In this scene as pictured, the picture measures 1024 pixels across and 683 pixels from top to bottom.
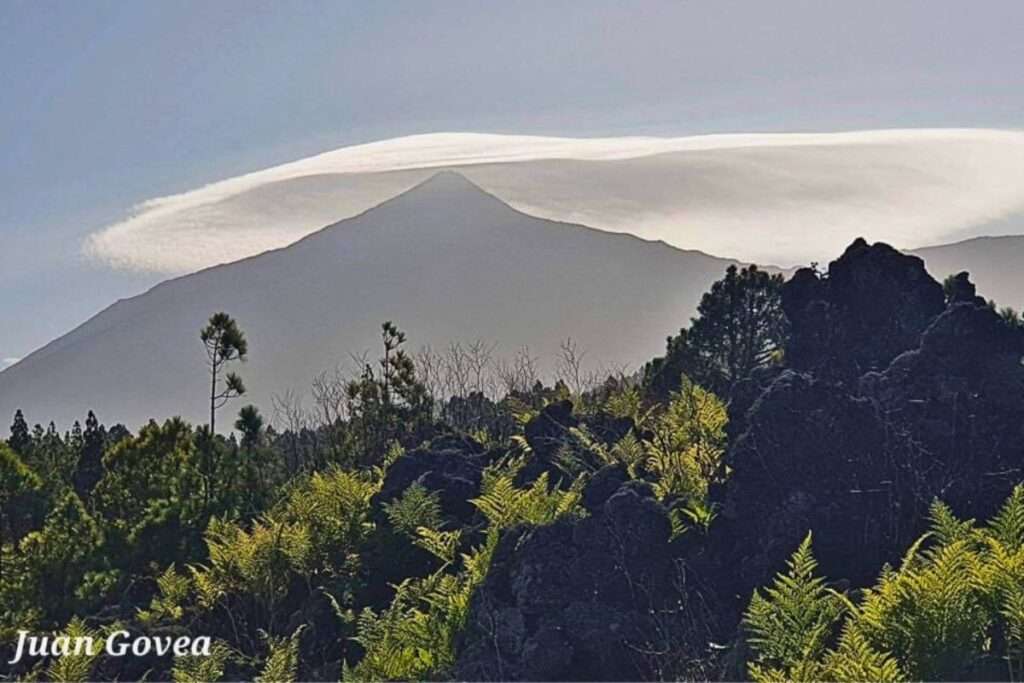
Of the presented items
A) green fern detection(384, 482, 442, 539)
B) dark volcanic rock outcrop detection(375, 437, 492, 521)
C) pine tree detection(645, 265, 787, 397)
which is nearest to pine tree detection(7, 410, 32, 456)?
pine tree detection(645, 265, 787, 397)

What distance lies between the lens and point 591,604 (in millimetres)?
9305

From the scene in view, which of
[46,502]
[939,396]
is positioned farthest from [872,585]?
[46,502]

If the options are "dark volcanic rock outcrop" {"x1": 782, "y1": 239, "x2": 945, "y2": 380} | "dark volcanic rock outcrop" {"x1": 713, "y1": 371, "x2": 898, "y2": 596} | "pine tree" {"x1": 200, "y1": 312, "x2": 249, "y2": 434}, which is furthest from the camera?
"pine tree" {"x1": 200, "y1": 312, "x2": 249, "y2": 434}

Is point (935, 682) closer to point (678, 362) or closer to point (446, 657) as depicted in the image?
point (446, 657)

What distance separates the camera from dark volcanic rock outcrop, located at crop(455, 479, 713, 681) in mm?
8984

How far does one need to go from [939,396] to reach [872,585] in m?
1.80

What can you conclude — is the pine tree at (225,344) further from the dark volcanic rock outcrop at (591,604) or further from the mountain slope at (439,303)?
the mountain slope at (439,303)

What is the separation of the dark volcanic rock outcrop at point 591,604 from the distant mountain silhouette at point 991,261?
5537 inches

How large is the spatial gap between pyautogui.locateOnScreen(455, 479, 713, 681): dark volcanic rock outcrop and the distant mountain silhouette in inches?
5537

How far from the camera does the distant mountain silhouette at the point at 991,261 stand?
14712 cm

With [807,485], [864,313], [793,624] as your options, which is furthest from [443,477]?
[793,624]

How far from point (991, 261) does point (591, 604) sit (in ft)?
528

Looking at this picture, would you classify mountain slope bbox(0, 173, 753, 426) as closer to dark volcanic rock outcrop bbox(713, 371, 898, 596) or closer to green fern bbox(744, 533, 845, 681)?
dark volcanic rock outcrop bbox(713, 371, 898, 596)

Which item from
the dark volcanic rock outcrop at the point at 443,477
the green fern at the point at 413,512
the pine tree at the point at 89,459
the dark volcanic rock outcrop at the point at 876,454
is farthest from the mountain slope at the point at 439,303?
the dark volcanic rock outcrop at the point at 876,454
